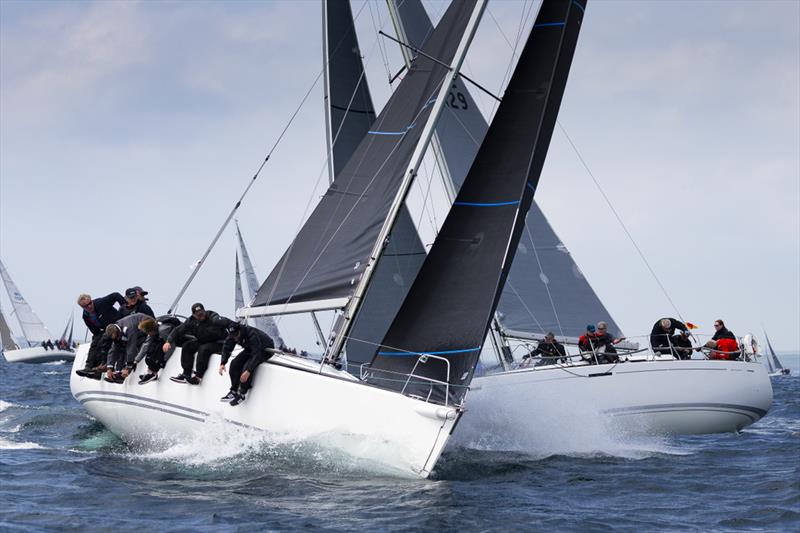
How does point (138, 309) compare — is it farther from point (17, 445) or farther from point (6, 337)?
point (6, 337)

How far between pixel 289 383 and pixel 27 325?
197 ft

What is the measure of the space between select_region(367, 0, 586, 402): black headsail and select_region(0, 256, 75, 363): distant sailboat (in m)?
54.7

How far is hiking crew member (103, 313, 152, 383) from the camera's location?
460 inches

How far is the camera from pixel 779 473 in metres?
10.3

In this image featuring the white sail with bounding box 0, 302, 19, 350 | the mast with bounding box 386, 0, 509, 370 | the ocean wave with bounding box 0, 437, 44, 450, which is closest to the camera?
the ocean wave with bounding box 0, 437, 44, 450

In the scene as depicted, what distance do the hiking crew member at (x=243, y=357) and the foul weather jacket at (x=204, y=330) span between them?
400 millimetres

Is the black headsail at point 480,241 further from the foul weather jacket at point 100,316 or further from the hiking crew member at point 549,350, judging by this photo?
the hiking crew member at point 549,350

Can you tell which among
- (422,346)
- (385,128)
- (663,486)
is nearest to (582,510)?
(663,486)

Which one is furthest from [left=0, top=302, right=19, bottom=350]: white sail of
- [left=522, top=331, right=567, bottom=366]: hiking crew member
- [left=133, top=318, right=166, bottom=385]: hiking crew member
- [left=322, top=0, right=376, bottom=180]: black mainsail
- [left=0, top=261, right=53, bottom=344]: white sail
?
[left=133, top=318, right=166, bottom=385]: hiking crew member

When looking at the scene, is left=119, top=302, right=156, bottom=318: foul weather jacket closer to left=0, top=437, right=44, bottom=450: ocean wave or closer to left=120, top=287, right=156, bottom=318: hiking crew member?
left=120, top=287, right=156, bottom=318: hiking crew member

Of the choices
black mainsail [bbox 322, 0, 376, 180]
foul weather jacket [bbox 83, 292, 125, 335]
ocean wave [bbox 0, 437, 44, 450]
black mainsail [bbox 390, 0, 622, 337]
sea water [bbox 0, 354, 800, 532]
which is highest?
black mainsail [bbox 322, 0, 376, 180]

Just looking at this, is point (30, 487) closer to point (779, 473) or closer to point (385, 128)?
point (385, 128)

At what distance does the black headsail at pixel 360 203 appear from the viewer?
10867mm

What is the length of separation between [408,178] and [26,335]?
59.8m
